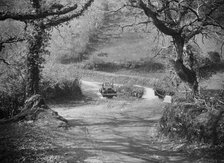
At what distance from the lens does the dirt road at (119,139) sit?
10.8 meters

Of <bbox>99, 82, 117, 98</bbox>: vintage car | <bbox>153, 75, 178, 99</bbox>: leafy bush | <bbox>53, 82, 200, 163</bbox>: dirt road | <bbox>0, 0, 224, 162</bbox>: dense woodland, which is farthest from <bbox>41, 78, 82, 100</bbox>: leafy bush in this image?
<bbox>53, 82, 200, 163</bbox>: dirt road

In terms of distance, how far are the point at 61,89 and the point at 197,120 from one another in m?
21.0

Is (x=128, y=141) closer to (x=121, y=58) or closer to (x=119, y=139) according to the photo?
(x=119, y=139)

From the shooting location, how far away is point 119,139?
13.6 metres

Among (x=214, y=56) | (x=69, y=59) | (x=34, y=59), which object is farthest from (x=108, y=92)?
(x=69, y=59)

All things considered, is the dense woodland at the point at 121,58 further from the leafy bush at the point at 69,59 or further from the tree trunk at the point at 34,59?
the leafy bush at the point at 69,59

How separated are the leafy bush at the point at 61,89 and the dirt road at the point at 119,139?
30.5 ft

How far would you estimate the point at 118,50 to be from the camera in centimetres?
5347

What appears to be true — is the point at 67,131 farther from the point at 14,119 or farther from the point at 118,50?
the point at 118,50

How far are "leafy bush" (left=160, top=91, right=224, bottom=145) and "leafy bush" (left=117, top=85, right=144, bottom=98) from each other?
19844 millimetres

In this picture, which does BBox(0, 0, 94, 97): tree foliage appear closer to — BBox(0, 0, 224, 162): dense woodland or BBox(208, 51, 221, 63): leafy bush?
BBox(0, 0, 224, 162): dense woodland

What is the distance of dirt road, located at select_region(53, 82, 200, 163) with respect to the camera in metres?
10.8

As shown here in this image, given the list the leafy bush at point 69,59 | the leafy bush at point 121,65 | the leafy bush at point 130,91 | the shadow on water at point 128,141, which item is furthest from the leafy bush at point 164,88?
the leafy bush at point 69,59

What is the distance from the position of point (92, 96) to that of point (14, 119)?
62.7 feet
